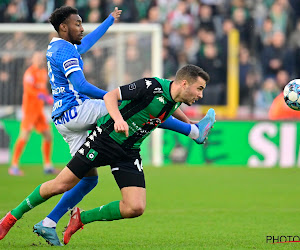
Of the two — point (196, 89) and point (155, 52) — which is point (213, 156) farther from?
point (196, 89)

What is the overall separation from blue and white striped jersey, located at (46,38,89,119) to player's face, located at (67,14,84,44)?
0.10 meters

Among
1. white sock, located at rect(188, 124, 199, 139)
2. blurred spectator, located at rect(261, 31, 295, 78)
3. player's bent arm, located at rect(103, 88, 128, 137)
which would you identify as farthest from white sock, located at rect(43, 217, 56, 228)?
blurred spectator, located at rect(261, 31, 295, 78)

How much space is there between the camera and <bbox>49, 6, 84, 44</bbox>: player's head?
21.1 ft

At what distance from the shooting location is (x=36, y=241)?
6492 mm

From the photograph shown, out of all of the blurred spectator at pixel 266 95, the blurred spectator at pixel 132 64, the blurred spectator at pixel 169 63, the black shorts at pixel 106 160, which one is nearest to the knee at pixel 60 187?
the black shorts at pixel 106 160

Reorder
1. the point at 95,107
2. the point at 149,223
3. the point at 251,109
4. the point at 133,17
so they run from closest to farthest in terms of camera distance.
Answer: the point at 95,107, the point at 149,223, the point at 251,109, the point at 133,17

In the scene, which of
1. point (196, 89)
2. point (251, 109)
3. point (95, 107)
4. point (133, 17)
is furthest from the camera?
point (133, 17)

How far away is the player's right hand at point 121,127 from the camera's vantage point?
5484 mm

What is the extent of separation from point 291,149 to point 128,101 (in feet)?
32.2

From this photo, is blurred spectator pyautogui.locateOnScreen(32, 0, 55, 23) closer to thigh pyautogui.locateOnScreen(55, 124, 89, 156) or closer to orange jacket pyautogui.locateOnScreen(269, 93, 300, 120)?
orange jacket pyautogui.locateOnScreen(269, 93, 300, 120)

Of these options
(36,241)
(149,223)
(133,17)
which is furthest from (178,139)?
(36,241)

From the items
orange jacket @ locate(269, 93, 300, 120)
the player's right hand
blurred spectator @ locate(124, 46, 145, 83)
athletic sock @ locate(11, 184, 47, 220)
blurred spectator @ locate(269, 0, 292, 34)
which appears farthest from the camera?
blurred spectator @ locate(269, 0, 292, 34)

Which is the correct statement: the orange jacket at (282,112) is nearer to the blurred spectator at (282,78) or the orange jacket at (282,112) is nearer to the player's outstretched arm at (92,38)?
the blurred spectator at (282,78)

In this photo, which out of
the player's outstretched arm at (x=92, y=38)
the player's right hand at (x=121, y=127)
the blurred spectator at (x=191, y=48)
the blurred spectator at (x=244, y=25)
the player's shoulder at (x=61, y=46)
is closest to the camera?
the player's right hand at (x=121, y=127)
